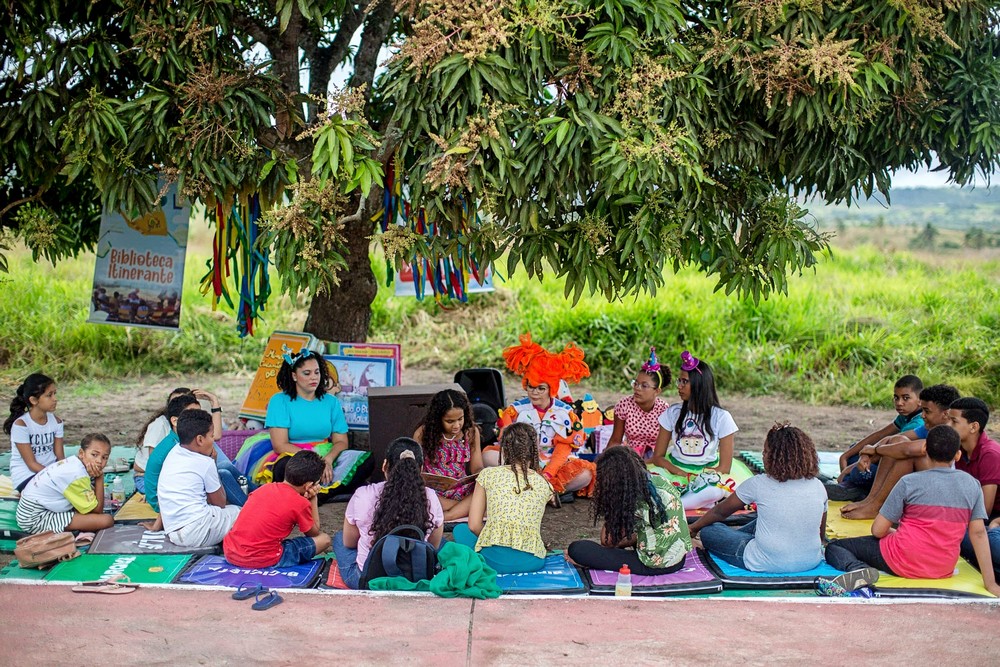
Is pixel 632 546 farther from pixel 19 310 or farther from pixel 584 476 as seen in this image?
pixel 19 310

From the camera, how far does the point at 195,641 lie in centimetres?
441

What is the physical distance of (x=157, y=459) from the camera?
5992 mm

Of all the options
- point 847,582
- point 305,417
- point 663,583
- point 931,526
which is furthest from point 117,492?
point 931,526

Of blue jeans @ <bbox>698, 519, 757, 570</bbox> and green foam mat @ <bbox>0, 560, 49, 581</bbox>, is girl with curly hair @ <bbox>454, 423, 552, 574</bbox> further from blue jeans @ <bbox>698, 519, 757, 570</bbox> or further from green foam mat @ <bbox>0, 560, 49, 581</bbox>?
green foam mat @ <bbox>0, 560, 49, 581</bbox>

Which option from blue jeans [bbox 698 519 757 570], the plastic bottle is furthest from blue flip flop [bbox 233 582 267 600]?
blue jeans [bbox 698 519 757 570]

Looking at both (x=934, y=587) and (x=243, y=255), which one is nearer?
(x=934, y=587)

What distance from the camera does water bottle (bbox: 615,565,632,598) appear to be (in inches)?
200

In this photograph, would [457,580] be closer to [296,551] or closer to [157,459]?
[296,551]

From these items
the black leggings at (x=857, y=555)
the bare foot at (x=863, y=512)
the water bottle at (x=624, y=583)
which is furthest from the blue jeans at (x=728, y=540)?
the bare foot at (x=863, y=512)

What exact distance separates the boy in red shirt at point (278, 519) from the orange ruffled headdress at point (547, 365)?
2.07 m

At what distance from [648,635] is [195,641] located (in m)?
2.03

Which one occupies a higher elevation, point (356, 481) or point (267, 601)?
point (356, 481)

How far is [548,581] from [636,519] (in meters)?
0.56

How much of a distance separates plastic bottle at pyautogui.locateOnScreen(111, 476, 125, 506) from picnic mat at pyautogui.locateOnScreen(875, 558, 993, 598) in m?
4.68
